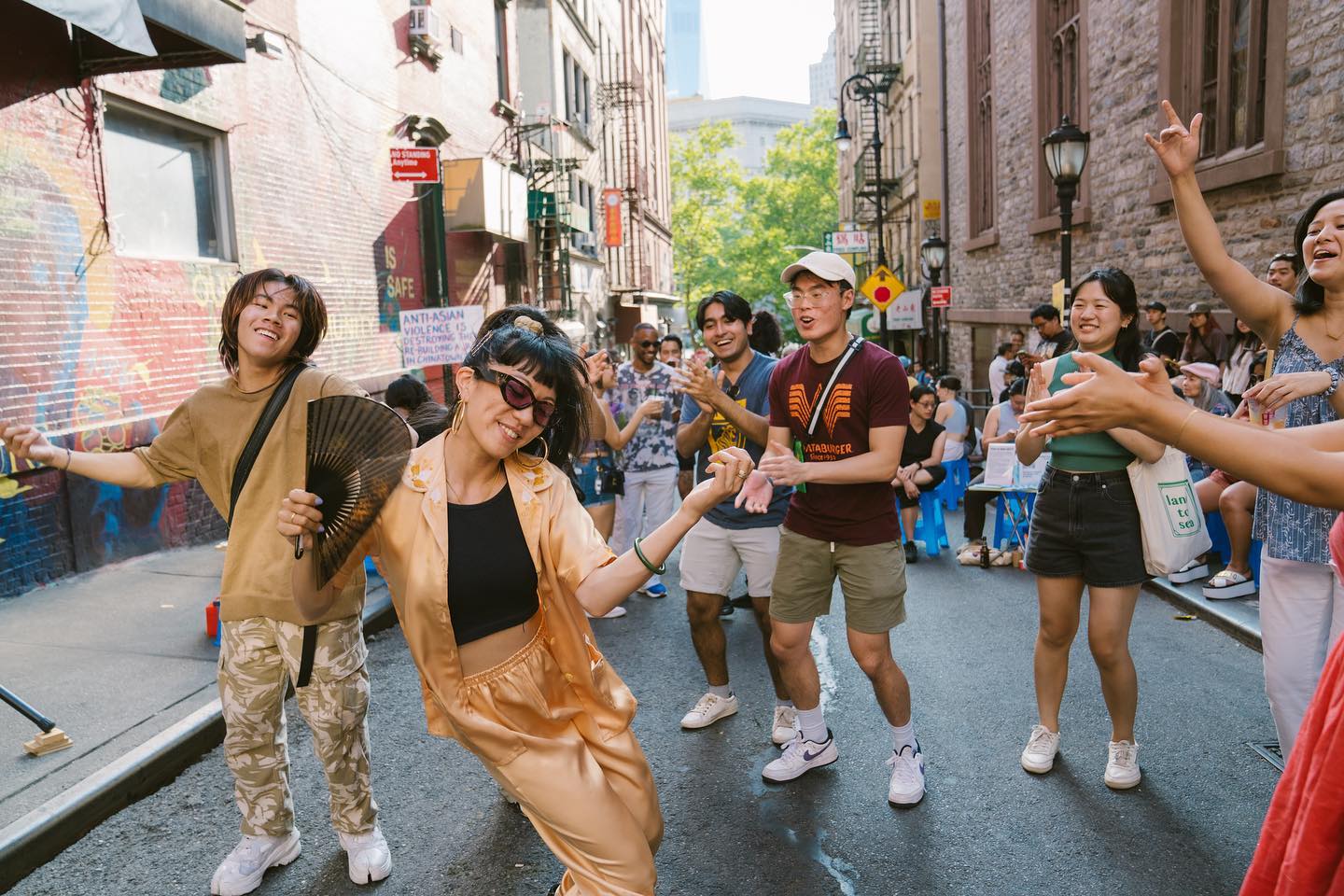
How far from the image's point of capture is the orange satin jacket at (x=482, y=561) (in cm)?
270

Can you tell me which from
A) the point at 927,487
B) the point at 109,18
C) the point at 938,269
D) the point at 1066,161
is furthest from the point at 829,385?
the point at 938,269

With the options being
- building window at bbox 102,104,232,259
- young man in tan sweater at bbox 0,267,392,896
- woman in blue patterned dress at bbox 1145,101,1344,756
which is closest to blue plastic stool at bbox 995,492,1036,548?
woman in blue patterned dress at bbox 1145,101,1344,756

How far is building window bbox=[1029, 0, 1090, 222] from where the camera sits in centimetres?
1611

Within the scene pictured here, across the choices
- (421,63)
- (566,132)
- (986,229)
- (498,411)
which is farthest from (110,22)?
(566,132)

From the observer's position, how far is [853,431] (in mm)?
4223

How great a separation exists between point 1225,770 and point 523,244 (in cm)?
2104

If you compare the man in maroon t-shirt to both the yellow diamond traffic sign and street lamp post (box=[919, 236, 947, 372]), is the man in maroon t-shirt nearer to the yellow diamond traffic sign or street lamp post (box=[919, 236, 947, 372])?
the yellow diamond traffic sign

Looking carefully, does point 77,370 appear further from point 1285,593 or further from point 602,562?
point 1285,593

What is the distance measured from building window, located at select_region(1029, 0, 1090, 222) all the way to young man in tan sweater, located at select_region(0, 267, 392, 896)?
14.7 metres

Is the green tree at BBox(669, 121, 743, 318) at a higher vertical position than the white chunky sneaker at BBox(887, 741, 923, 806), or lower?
higher

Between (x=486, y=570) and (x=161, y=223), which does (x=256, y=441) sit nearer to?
(x=486, y=570)

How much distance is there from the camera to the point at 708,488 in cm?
269

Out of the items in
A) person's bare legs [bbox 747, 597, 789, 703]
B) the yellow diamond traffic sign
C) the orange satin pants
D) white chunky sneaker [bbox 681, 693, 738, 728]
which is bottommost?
white chunky sneaker [bbox 681, 693, 738, 728]

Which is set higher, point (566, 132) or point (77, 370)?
point (566, 132)
